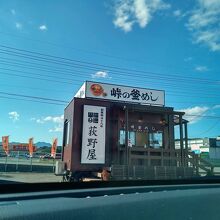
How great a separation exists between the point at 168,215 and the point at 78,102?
13.2 metres

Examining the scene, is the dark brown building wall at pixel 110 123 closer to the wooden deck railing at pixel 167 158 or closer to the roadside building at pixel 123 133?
the roadside building at pixel 123 133

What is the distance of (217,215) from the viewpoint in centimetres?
278

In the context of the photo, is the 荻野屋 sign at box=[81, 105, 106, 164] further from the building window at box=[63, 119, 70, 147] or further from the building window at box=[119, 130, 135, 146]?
the building window at box=[63, 119, 70, 147]

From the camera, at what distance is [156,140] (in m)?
17.6

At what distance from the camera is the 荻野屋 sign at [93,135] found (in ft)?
50.7

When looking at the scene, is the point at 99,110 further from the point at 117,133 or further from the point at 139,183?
the point at 139,183

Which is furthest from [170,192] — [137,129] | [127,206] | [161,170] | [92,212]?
[137,129]

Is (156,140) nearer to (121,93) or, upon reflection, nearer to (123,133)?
(123,133)

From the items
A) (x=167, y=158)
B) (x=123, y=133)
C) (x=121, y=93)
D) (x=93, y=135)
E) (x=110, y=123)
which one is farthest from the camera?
(x=121, y=93)

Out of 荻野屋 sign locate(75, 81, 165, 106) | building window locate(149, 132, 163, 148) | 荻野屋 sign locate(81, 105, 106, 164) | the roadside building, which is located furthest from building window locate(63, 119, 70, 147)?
building window locate(149, 132, 163, 148)

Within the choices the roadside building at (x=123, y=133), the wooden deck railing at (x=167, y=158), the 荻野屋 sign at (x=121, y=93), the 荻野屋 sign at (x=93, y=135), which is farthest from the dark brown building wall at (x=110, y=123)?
the wooden deck railing at (x=167, y=158)

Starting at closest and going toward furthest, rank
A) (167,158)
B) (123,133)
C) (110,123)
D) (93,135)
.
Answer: (93,135)
(167,158)
(110,123)
(123,133)

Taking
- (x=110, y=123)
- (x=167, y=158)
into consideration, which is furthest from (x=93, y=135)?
(x=167, y=158)

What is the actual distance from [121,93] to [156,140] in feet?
11.0
